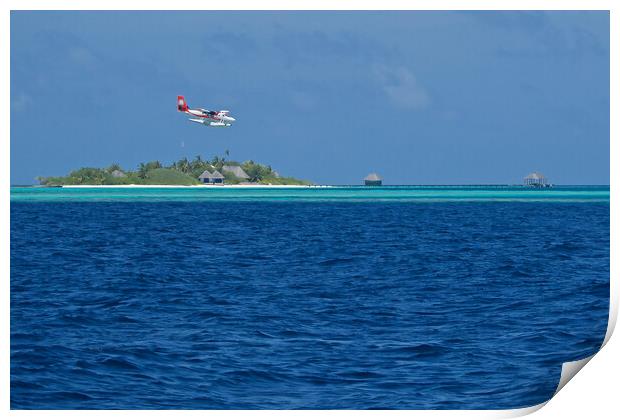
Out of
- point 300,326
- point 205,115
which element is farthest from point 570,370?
point 205,115

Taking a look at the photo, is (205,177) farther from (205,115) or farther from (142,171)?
(205,115)

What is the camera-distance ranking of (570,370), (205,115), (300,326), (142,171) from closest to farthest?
(570,370) → (300,326) → (205,115) → (142,171)

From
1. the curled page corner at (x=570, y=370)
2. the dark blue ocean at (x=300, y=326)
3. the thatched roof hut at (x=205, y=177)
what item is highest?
the thatched roof hut at (x=205, y=177)

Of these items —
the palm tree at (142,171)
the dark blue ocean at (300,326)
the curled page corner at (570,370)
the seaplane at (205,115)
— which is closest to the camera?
the curled page corner at (570,370)

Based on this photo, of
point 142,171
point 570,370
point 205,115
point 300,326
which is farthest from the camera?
point 142,171

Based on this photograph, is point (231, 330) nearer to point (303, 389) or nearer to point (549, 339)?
point (303, 389)

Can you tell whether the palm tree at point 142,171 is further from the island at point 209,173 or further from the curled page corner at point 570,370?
the curled page corner at point 570,370

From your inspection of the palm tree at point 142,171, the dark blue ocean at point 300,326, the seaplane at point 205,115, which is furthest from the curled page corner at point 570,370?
the palm tree at point 142,171

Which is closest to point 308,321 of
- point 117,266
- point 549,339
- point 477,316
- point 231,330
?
point 231,330

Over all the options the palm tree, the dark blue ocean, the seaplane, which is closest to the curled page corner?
the dark blue ocean
